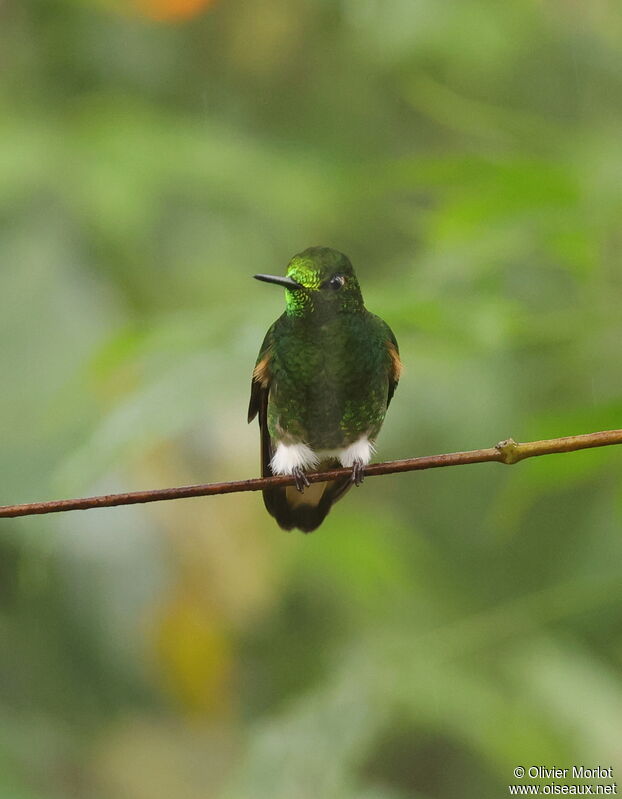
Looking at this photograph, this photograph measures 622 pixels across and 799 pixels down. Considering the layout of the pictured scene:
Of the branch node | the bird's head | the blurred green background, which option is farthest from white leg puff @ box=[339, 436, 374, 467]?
the branch node

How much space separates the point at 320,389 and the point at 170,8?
53.5 inches

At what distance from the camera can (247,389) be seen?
2822 millimetres

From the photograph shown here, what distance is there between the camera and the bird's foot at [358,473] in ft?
5.37

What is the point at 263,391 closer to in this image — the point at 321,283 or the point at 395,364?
the point at 395,364

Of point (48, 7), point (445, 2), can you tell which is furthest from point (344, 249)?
point (445, 2)

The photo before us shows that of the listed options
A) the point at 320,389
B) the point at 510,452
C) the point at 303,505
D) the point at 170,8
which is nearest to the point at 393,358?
the point at 320,389

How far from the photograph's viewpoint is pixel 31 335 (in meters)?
3.04

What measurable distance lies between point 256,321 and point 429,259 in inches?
21.6

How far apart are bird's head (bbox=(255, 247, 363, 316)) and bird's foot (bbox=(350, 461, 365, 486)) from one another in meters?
0.37

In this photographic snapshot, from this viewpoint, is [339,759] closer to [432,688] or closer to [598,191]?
[432,688]

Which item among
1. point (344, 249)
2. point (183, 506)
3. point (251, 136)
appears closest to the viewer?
point (183, 506)

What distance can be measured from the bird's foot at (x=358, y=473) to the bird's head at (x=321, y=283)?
37 cm

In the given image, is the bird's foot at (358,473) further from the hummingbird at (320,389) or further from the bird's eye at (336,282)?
the bird's eye at (336,282)

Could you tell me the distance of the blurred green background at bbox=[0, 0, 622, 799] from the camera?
7.91ft
